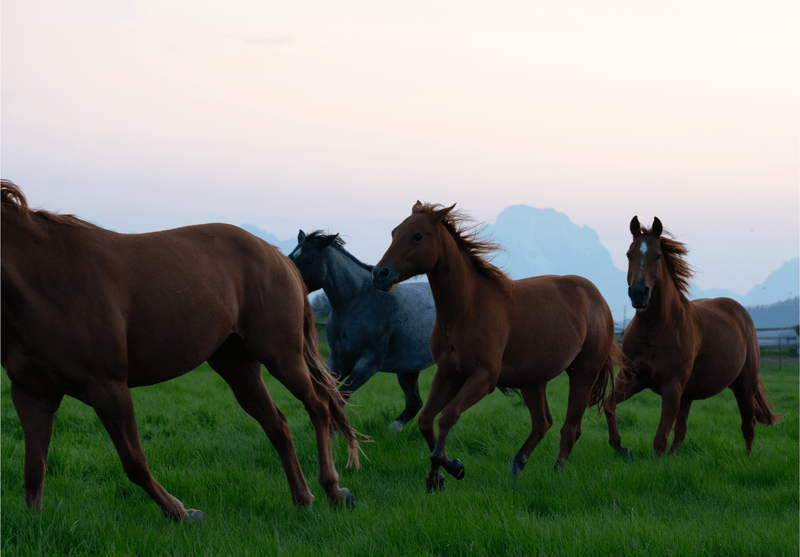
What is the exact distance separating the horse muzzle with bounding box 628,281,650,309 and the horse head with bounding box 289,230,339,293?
10.5ft

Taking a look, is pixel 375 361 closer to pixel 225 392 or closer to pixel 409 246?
pixel 409 246

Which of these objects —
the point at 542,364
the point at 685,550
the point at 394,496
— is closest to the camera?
the point at 685,550

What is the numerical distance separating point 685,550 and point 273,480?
9.33 ft

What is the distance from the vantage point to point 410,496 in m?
4.15

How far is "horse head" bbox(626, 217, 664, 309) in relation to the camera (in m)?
5.46

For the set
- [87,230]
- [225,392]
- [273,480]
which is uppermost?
[87,230]

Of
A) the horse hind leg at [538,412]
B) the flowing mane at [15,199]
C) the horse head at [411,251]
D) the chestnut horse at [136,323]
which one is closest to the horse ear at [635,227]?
the horse hind leg at [538,412]

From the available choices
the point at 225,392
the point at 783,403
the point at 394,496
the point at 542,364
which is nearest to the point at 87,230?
the point at 394,496

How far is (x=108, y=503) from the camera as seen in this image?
403cm

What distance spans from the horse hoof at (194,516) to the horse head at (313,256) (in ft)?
11.6

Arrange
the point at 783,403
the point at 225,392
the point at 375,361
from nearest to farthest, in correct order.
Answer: the point at 375,361, the point at 225,392, the point at 783,403

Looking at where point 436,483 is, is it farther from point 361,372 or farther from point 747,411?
point 747,411

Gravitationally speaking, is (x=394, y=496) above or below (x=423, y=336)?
below

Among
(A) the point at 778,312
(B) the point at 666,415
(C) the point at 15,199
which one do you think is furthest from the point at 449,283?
(A) the point at 778,312
